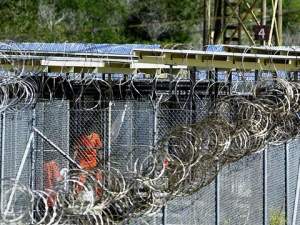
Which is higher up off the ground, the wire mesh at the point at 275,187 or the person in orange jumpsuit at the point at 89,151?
the person in orange jumpsuit at the point at 89,151

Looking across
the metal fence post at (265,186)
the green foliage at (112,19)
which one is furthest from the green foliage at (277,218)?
the green foliage at (112,19)

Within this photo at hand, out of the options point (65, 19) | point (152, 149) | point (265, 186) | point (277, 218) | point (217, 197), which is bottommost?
point (277, 218)

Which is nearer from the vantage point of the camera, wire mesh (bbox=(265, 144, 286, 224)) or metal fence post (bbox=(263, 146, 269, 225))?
metal fence post (bbox=(263, 146, 269, 225))

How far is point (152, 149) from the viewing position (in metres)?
15.5

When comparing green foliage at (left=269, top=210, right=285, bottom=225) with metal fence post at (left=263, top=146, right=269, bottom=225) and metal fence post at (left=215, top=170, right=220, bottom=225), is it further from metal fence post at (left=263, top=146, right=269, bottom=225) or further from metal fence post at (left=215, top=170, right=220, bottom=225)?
metal fence post at (left=215, top=170, right=220, bottom=225)

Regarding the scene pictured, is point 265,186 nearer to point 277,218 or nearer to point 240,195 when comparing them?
point 240,195

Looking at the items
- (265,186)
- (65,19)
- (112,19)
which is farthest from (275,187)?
(112,19)

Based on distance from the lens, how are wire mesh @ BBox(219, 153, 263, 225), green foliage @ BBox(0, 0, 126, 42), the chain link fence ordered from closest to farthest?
the chain link fence
wire mesh @ BBox(219, 153, 263, 225)
green foliage @ BBox(0, 0, 126, 42)

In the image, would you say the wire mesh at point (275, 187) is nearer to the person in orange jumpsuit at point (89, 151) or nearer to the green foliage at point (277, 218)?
the green foliage at point (277, 218)

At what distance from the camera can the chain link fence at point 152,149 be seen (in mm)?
16531

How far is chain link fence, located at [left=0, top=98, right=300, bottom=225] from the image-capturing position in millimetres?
16531

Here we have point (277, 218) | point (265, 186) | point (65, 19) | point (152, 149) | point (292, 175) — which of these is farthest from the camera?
point (65, 19)

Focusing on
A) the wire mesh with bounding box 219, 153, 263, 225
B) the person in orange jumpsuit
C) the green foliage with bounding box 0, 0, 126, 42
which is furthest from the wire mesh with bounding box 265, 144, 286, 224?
the green foliage with bounding box 0, 0, 126, 42

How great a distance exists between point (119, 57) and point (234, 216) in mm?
4688
